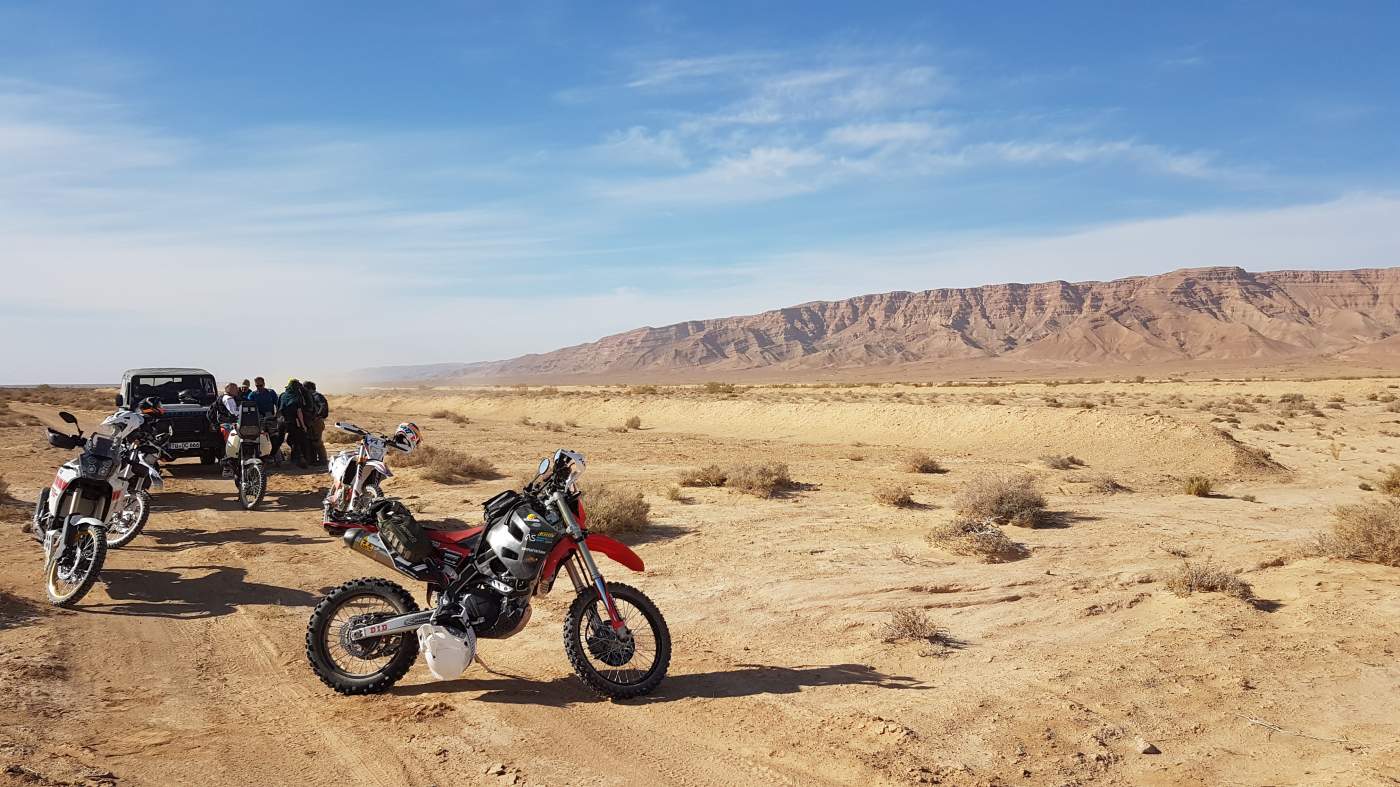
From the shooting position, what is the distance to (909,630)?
22.7 ft

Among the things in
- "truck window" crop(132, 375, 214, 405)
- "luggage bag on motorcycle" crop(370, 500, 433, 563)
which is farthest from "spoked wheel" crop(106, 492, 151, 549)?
"truck window" crop(132, 375, 214, 405)

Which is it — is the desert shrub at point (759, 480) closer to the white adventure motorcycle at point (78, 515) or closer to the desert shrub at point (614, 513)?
the desert shrub at point (614, 513)

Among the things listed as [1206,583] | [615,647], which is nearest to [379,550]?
[615,647]

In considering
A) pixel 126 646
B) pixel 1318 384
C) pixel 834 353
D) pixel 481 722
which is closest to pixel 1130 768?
pixel 481 722

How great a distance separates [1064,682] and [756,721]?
2360 mm

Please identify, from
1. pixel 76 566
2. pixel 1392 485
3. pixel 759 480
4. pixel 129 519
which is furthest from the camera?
pixel 1392 485

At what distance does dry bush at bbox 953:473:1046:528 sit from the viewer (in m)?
11.8

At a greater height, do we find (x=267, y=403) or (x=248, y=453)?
(x=267, y=403)

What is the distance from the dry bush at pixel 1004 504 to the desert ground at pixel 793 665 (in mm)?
323

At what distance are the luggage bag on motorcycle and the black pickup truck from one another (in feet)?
37.6

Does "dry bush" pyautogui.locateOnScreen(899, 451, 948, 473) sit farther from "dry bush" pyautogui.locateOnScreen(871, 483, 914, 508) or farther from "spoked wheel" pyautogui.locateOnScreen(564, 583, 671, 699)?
"spoked wheel" pyautogui.locateOnScreen(564, 583, 671, 699)

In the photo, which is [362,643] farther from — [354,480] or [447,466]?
[447,466]

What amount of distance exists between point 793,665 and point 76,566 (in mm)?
6319

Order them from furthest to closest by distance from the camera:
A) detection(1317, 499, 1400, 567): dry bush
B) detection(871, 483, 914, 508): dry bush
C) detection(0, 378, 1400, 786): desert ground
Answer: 1. detection(871, 483, 914, 508): dry bush
2. detection(1317, 499, 1400, 567): dry bush
3. detection(0, 378, 1400, 786): desert ground
